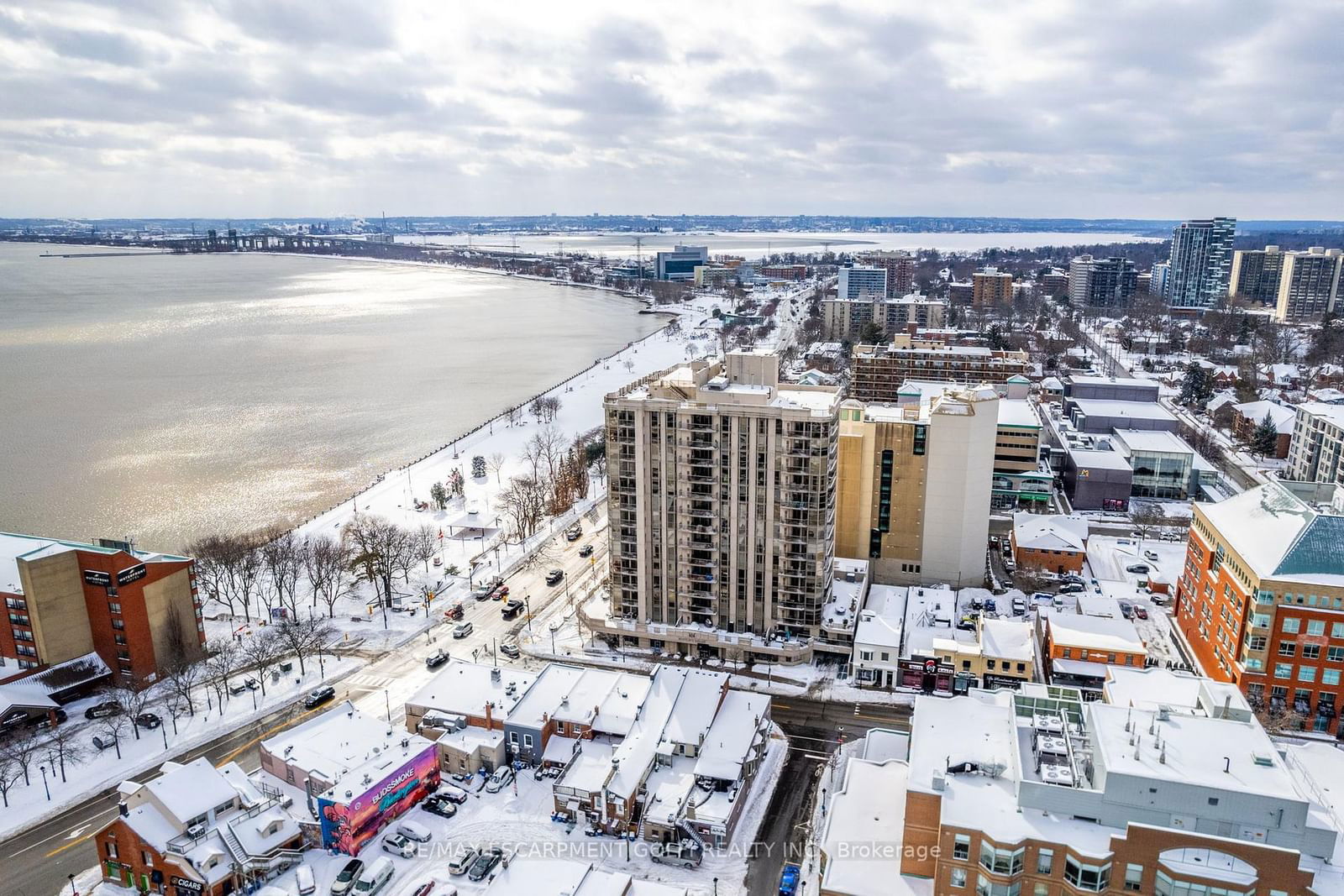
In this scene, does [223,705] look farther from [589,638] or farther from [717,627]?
[717,627]

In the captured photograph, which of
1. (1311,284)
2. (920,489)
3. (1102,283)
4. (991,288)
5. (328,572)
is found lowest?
(328,572)

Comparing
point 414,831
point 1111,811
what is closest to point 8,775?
point 414,831

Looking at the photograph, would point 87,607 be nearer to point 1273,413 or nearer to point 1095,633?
point 1095,633

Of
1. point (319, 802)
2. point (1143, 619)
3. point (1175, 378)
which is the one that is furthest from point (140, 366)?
point (1175, 378)

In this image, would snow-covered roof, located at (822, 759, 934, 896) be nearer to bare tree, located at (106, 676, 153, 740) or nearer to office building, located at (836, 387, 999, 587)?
office building, located at (836, 387, 999, 587)

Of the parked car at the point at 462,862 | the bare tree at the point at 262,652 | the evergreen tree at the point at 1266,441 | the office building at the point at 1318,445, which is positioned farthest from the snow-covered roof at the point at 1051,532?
the bare tree at the point at 262,652

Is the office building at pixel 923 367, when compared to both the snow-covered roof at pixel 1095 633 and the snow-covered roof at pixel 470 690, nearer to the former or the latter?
the snow-covered roof at pixel 1095 633
